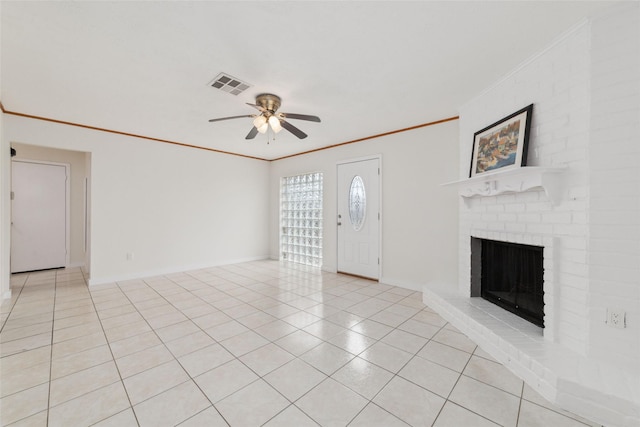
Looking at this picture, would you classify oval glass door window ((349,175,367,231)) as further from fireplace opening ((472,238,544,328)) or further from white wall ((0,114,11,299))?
white wall ((0,114,11,299))

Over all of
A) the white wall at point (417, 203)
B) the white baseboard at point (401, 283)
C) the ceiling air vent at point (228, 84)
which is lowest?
the white baseboard at point (401, 283)

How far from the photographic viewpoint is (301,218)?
19.1 ft

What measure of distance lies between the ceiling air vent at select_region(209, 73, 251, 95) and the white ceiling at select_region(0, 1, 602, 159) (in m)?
0.06

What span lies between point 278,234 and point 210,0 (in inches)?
197

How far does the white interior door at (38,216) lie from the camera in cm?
477

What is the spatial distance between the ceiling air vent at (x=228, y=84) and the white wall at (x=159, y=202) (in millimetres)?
2776

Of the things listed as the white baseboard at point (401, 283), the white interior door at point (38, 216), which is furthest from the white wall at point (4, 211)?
the white baseboard at point (401, 283)

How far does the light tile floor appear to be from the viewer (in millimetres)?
1499

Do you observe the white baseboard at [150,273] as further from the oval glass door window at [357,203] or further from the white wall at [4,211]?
the oval glass door window at [357,203]

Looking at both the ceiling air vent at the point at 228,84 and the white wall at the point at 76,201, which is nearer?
the ceiling air vent at the point at 228,84

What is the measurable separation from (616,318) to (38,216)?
8124 millimetres

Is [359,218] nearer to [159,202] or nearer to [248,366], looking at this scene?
[248,366]

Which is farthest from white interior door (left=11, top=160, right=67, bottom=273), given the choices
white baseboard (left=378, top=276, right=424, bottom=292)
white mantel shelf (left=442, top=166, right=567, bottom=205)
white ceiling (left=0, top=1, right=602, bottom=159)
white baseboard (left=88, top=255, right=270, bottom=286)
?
white mantel shelf (left=442, top=166, right=567, bottom=205)

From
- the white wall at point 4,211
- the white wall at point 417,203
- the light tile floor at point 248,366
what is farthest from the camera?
the white wall at point 417,203
